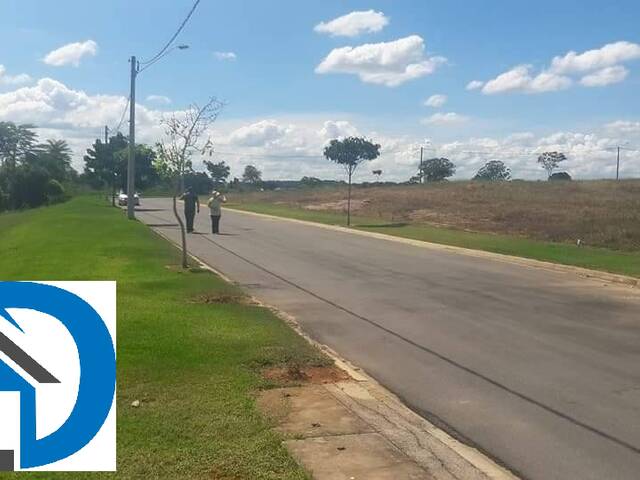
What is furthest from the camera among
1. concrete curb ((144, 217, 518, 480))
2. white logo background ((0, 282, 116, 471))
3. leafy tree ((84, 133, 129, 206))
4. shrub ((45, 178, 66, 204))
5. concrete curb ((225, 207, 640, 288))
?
shrub ((45, 178, 66, 204))

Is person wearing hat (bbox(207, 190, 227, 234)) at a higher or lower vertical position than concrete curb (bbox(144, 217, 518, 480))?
higher

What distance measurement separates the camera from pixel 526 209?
4453 centimetres

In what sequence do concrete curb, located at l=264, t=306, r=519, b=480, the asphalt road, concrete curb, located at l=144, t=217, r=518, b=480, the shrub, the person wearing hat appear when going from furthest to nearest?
the shrub
the person wearing hat
the asphalt road
concrete curb, located at l=264, t=306, r=519, b=480
concrete curb, located at l=144, t=217, r=518, b=480

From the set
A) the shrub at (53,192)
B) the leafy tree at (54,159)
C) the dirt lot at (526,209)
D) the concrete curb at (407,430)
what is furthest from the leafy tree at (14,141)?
the concrete curb at (407,430)

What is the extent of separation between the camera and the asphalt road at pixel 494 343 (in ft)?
21.6

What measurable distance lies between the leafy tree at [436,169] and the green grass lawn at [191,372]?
4525 inches

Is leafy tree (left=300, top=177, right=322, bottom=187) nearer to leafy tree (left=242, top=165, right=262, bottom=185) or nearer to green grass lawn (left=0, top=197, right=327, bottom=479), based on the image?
leafy tree (left=242, top=165, right=262, bottom=185)

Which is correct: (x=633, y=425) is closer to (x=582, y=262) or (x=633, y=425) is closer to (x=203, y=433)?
(x=203, y=433)

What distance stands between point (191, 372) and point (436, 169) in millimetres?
124131

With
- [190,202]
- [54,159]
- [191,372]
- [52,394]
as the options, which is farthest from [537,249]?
[54,159]

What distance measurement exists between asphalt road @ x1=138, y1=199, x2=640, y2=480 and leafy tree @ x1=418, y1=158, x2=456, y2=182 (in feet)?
359

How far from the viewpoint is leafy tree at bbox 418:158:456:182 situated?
426 ft

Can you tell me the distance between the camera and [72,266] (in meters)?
17.6

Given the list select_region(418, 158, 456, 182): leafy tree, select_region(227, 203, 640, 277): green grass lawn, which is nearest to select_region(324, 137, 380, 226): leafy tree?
select_region(418, 158, 456, 182): leafy tree
